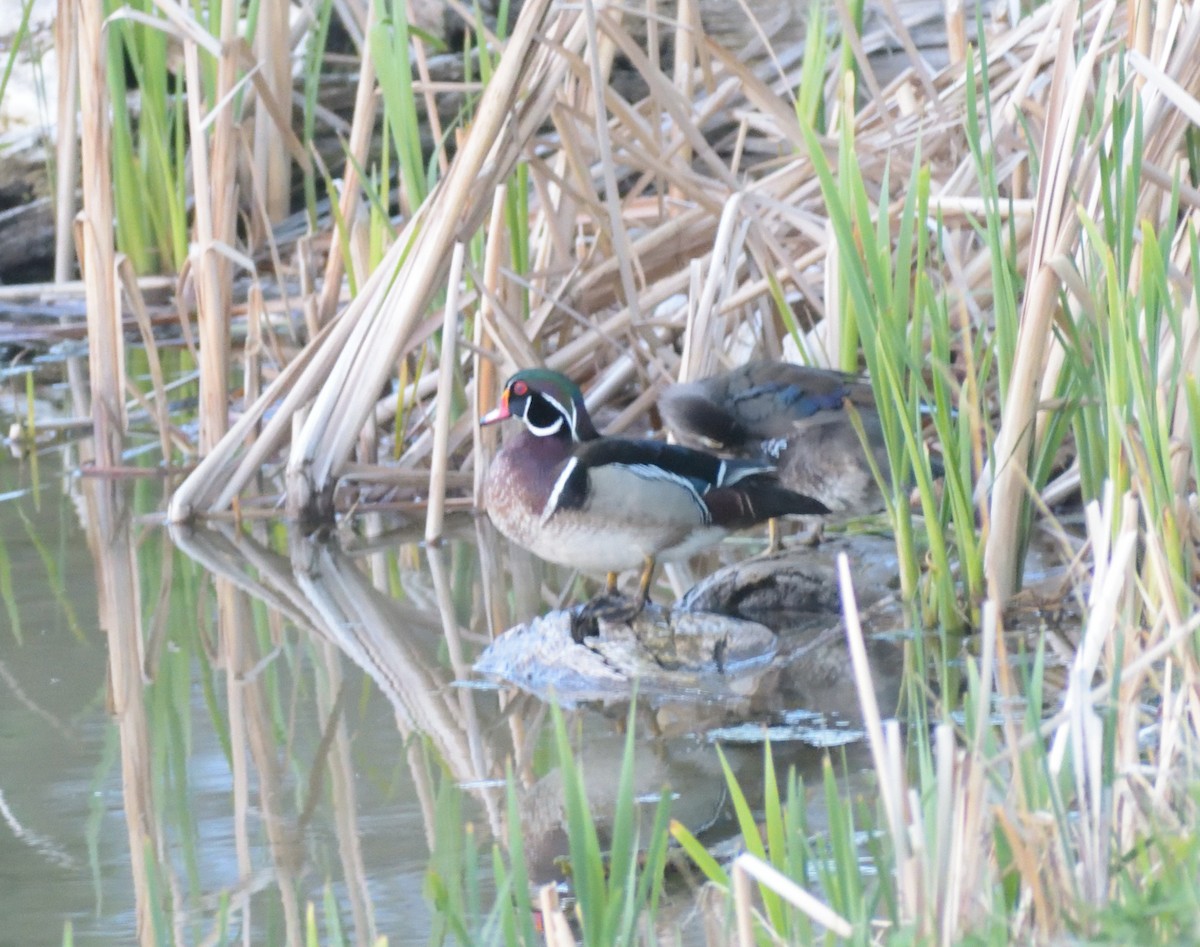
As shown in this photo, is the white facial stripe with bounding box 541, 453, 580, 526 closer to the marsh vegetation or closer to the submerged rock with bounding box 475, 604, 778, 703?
the submerged rock with bounding box 475, 604, 778, 703

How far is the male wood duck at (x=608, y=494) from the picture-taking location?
4031 millimetres

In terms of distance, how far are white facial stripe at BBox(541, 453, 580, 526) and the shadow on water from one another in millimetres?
344

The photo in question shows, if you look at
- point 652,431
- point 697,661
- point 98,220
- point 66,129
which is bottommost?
point 697,661

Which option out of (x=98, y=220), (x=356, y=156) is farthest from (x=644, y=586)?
(x=98, y=220)

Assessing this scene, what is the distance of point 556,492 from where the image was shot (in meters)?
4.03

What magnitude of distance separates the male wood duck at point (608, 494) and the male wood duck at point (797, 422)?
31 cm

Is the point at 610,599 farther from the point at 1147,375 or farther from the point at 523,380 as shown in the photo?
the point at 1147,375

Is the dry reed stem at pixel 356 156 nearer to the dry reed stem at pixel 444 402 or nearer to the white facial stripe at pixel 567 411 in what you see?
the dry reed stem at pixel 444 402

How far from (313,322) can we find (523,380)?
4.67 feet

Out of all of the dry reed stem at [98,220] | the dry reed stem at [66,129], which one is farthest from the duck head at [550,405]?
the dry reed stem at [66,129]

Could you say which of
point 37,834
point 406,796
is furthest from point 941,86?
point 37,834

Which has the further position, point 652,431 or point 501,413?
point 652,431

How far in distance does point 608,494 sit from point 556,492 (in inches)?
4.4

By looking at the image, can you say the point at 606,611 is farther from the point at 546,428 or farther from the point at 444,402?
the point at 444,402
